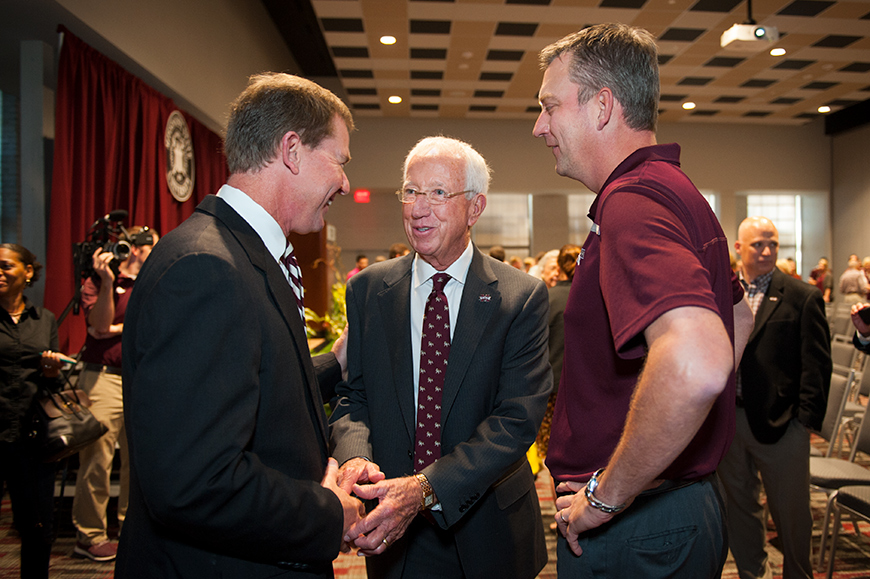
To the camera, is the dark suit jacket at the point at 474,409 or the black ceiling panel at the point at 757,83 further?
the black ceiling panel at the point at 757,83

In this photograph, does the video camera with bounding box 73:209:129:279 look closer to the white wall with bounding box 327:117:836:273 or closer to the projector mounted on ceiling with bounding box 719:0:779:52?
the projector mounted on ceiling with bounding box 719:0:779:52

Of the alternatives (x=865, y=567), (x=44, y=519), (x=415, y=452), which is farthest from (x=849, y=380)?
(x=44, y=519)

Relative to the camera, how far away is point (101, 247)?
10.5 feet

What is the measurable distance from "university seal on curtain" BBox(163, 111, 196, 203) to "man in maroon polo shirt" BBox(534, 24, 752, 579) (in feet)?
17.7

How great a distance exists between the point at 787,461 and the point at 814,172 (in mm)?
12942

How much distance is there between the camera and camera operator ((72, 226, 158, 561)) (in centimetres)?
323

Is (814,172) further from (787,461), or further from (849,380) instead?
(787,461)

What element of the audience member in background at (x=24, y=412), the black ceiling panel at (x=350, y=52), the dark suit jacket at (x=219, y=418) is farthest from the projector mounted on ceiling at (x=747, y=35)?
the audience member in background at (x=24, y=412)

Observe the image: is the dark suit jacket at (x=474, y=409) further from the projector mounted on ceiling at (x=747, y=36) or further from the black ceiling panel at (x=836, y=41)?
the black ceiling panel at (x=836, y=41)

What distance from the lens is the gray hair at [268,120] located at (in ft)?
3.90

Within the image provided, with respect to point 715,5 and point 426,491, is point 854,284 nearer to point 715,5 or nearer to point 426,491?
point 715,5

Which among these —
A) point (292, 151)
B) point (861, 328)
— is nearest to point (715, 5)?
point (861, 328)

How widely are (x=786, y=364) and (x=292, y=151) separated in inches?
106

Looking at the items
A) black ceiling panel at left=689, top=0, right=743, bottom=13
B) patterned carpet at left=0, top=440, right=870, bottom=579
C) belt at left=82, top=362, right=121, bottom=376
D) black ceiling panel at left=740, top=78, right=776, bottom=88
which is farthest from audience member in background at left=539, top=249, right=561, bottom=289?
black ceiling panel at left=740, top=78, right=776, bottom=88
